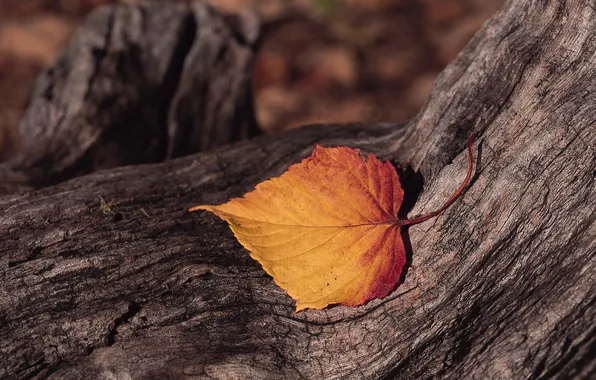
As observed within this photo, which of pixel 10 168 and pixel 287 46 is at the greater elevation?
pixel 287 46


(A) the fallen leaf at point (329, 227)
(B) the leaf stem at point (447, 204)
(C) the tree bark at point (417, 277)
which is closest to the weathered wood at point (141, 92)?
(C) the tree bark at point (417, 277)

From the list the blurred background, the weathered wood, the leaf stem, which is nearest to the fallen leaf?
the leaf stem

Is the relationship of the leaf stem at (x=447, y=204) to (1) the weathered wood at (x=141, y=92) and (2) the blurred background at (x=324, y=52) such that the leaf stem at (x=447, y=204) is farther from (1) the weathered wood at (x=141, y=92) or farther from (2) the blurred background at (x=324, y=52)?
(2) the blurred background at (x=324, y=52)

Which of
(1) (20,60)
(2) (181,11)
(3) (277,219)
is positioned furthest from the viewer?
(1) (20,60)

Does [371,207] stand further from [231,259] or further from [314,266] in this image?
[231,259]

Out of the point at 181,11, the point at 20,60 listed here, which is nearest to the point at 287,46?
the point at 181,11

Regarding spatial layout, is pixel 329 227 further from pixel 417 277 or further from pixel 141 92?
pixel 141 92
